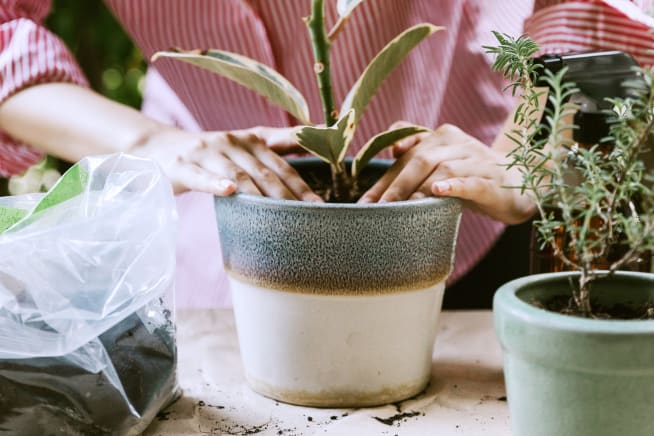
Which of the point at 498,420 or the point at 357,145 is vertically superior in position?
the point at 357,145

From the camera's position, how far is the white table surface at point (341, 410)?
576 mm

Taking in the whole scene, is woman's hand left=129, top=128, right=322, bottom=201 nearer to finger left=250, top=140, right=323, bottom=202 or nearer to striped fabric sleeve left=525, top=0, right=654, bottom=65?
finger left=250, top=140, right=323, bottom=202

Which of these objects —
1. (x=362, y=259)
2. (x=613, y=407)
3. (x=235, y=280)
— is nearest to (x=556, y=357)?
(x=613, y=407)

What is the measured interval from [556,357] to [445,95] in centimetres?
62

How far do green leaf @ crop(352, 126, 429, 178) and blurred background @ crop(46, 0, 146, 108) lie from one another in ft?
3.59

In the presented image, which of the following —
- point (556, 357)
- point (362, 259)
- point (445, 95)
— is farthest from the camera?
point (445, 95)

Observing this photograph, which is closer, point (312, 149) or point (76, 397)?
point (76, 397)

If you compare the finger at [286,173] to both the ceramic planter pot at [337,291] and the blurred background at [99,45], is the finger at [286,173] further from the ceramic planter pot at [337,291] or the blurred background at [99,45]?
the blurred background at [99,45]

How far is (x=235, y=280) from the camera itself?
63 cm

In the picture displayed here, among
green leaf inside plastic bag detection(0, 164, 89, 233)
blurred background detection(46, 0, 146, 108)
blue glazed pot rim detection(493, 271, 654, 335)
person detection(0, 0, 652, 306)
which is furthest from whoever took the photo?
blurred background detection(46, 0, 146, 108)

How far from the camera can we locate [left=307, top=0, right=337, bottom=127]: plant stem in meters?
0.61

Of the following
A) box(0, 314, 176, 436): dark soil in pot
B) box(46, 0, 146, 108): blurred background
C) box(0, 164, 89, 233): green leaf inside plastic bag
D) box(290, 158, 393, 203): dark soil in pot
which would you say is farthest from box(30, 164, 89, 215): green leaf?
box(46, 0, 146, 108): blurred background

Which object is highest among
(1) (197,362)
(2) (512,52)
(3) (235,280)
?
(2) (512,52)

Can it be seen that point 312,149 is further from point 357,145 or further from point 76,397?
point 357,145
